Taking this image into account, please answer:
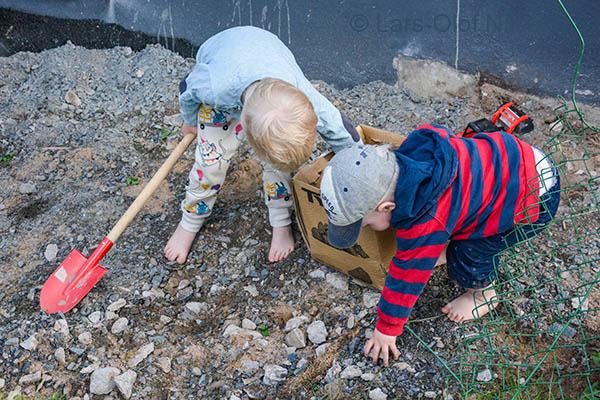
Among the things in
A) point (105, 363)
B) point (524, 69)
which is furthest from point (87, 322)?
point (524, 69)

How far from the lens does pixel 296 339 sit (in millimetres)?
2150

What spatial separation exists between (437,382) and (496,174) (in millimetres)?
786

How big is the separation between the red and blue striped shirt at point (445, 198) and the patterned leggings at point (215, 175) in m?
0.77

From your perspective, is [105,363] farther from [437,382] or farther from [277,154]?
[437,382]

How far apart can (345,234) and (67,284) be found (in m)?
1.32

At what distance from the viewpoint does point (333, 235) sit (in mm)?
1858

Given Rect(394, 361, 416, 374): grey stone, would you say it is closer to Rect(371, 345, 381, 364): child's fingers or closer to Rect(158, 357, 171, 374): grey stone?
Rect(371, 345, 381, 364): child's fingers

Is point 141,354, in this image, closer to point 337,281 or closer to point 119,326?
point 119,326

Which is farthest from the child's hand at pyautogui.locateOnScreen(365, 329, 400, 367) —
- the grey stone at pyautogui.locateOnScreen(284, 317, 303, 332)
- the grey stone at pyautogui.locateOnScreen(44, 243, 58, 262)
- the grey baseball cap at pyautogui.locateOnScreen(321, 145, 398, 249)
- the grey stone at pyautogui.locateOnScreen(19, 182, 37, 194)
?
the grey stone at pyautogui.locateOnScreen(19, 182, 37, 194)

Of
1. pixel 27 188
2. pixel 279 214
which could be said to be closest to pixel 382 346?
pixel 279 214

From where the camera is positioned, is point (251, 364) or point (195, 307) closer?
point (251, 364)

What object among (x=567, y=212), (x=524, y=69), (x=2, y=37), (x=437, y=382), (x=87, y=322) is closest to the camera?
(x=437, y=382)

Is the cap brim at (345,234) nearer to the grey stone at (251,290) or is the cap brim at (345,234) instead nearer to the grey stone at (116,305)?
the grey stone at (251,290)

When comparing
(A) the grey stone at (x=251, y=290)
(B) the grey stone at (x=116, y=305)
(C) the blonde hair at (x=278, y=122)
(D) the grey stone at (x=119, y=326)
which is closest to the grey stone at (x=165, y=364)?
(D) the grey stone at (x=119, y=326)
